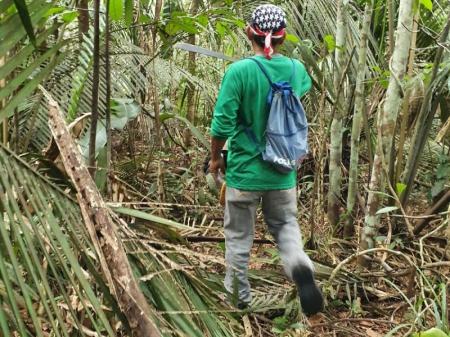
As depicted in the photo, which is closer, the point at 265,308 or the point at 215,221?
the point at 265,308

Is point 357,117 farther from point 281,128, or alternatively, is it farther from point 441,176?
point 281,128

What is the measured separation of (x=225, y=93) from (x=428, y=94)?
96 centimetres

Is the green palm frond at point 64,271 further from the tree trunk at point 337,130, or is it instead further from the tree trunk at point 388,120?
the tree trunk at point 337,130

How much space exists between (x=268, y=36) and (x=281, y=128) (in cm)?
38

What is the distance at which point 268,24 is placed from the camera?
2289 millimetres

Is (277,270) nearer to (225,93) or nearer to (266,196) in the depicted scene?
(266,196)

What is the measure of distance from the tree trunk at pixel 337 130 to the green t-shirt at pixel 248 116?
0.60m

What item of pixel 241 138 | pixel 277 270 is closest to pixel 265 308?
pixel 277 270

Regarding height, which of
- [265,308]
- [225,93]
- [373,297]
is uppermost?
[225,93]

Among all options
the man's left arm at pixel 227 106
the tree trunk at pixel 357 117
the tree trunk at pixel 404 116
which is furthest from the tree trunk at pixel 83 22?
the tree trunk at pixel 404 116

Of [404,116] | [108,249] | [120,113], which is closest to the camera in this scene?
[108,249]

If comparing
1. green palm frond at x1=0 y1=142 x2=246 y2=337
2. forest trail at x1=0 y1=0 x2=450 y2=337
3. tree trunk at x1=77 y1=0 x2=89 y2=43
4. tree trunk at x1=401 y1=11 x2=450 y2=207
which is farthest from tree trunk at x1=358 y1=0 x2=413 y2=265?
green palm frond at x1=0 y1=142 x2=246 y2=337

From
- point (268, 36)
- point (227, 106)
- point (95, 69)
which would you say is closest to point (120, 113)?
point (227, 106)

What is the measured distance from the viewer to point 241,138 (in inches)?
93.0
